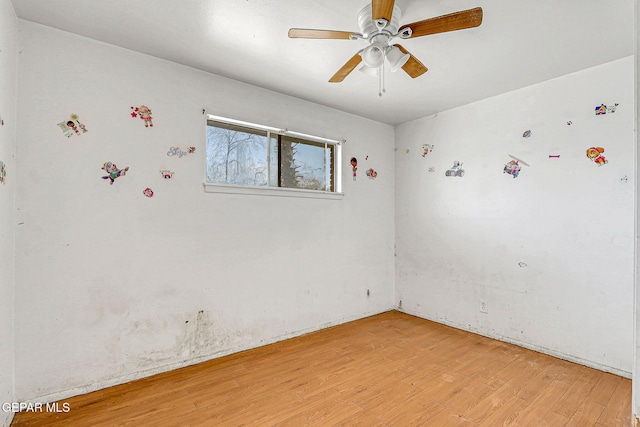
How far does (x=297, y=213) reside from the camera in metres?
3.12

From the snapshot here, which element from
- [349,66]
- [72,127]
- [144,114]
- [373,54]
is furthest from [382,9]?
[72,127]

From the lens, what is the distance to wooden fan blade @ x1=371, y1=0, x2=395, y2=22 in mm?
1419

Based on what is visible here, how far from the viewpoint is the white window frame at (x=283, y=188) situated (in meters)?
2.65

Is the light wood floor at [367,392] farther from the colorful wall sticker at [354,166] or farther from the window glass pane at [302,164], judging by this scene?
the colorful wall sticker at [354,166]

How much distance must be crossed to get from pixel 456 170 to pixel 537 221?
97 cm

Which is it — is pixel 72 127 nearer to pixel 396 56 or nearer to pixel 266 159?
pixel 266 159

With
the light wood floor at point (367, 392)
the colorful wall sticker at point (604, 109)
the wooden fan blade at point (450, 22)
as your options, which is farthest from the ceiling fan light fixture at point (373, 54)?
the light wood floor at point (367, 392)

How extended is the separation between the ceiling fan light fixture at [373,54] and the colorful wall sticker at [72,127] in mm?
1989

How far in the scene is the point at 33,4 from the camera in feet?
5.80

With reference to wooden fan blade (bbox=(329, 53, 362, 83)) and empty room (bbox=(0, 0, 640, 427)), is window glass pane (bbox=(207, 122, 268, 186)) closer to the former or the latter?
empty room (bbox=(0, 0, 640, 427))

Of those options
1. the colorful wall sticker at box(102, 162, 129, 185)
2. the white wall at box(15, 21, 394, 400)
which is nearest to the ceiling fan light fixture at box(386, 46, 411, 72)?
the white wall at box(15, 21, 394, 400)

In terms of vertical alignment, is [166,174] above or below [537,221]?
above

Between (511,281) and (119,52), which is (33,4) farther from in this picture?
(511,281)

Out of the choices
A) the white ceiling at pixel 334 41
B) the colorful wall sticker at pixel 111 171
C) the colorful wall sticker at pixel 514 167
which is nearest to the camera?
the white ceiling at pixel 334 41
